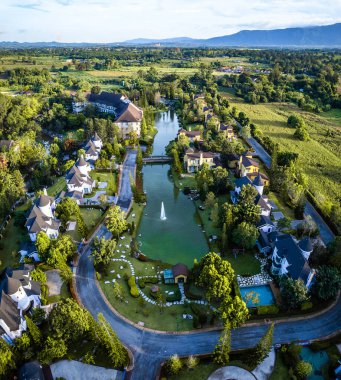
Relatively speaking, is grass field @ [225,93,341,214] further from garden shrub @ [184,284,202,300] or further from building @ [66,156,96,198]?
building @ [66,156,96,198]

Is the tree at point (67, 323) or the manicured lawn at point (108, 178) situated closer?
the tree at point (67, 323)

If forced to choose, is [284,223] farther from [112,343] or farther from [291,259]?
[112,343]

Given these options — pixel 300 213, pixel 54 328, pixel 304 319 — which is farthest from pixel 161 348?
pixel 300 213

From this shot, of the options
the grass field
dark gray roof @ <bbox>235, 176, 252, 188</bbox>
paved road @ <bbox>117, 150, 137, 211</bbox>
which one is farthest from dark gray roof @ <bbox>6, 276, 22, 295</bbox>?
the grass field

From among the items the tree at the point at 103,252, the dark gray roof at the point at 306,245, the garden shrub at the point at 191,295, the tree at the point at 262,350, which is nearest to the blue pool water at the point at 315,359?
the tree at the point at 262,350

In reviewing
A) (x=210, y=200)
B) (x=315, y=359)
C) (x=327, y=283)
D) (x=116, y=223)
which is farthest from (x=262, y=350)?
(x=210, y=200)

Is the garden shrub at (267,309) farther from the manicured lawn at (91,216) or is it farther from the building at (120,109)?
the building at (120,109)
